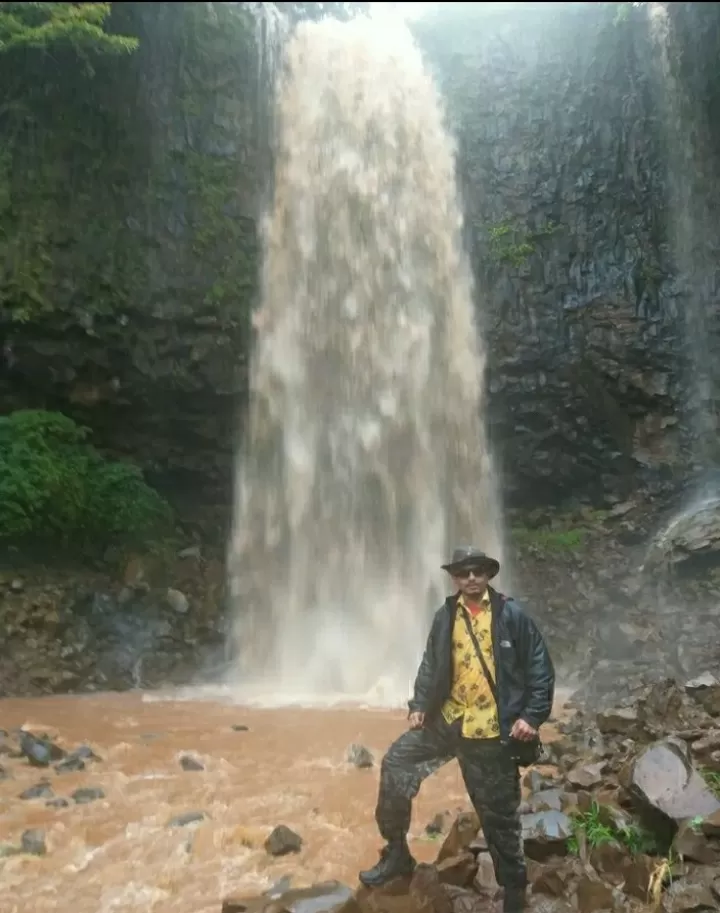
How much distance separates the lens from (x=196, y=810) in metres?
5.64

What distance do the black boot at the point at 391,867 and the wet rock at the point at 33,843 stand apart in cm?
222

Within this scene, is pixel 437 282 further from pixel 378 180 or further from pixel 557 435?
pixel 557 435

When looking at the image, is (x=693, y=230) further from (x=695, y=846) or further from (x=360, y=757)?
(x=695, y=846)

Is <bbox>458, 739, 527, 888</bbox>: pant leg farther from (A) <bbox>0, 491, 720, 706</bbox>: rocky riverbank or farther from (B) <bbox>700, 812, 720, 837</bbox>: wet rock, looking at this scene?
(A) <bbox>0, 491, 720, 706</bbox>: rocky riverbank

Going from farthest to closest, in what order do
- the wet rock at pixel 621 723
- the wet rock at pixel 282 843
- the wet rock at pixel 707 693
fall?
the wet rock at pixel 707 693
the wet rock at pixel 621 723
the wet rock at pixel 282 843

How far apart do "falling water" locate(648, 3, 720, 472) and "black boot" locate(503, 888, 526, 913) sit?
1263cm

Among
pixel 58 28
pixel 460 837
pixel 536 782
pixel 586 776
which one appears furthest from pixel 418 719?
pixel 58 28

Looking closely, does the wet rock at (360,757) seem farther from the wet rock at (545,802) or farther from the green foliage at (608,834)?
the green foliage at (608,834)

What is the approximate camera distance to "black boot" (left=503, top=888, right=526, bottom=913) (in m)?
3.60

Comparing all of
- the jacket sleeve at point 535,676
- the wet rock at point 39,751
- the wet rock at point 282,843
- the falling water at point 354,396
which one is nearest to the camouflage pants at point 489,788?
the jacket sleeve at point 535,676

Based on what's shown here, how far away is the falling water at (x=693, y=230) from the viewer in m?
14.9

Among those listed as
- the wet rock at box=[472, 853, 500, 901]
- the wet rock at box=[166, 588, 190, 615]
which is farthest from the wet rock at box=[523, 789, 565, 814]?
the wet rock at box=[166, 588, 190, 615]

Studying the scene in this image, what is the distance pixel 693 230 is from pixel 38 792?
14.8m

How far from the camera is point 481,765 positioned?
365cm
